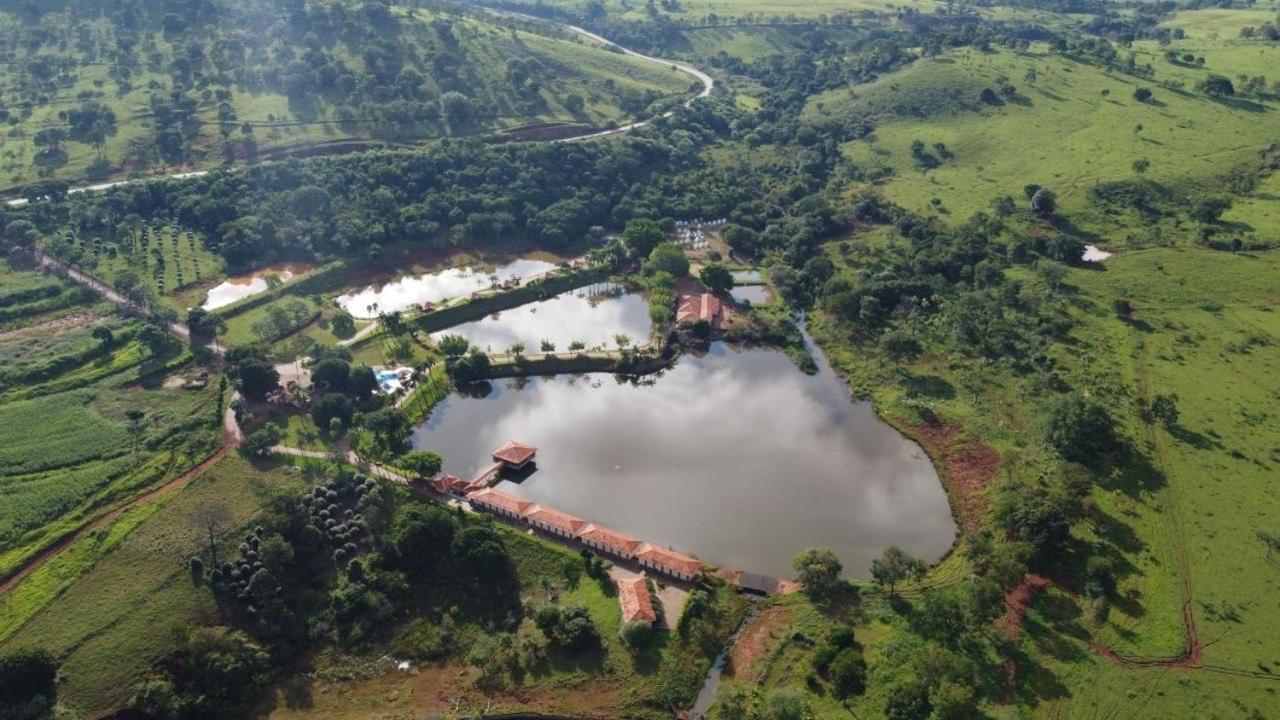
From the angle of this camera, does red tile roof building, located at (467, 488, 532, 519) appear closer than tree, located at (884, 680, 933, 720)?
No

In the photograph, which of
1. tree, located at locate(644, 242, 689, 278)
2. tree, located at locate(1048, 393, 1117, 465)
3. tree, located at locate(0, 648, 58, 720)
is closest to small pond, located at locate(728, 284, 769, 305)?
tree, located at locate(644, 242, 689, 278)

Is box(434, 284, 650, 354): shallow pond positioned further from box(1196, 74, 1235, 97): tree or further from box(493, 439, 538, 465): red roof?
box(1196, 74, 1235, 97): tree

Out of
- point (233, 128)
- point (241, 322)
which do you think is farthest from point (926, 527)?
point (233, 128)

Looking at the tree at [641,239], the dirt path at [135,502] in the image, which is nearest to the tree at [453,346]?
the dirt path at [135,502]

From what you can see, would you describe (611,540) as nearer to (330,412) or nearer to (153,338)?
(330,412)

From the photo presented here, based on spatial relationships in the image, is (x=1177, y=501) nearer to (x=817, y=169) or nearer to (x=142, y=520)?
(x=142, y=520)

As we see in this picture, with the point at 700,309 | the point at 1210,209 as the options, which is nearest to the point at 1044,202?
the point at 1210,209
